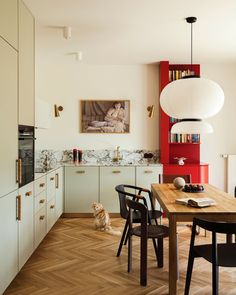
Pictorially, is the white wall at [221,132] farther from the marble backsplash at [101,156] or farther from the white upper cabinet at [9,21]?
the white upper cabinet at [9,21]

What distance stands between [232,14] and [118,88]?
2.71 metres

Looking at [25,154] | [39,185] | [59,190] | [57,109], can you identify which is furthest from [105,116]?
[25,154]

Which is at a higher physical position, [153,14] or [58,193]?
[153,14]

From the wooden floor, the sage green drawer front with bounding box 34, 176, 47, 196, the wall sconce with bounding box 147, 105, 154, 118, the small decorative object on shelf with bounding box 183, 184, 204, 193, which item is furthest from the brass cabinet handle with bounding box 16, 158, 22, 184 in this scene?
the wall sconce with bounding box 147, 105, 154, 118

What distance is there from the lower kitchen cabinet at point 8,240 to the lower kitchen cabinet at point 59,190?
2038mm

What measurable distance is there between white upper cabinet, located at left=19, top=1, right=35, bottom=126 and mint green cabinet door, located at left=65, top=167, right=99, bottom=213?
199 centimetres

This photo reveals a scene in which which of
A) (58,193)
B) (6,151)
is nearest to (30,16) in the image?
(6,151)

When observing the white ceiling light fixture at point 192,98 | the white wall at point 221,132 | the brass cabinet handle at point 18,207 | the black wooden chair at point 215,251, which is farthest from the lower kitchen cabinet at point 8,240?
the white wall at point 221,132

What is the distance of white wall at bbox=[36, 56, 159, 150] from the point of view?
602 cm

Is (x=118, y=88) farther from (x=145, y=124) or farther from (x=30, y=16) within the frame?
(x=30, y=16)

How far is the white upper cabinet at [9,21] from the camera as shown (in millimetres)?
2677

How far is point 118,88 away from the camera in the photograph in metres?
6.05

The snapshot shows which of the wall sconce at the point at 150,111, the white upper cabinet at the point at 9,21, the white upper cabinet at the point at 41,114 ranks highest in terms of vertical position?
the white upper cabinet at the point at 9,21

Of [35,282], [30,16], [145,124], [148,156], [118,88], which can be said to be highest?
[30,16]
